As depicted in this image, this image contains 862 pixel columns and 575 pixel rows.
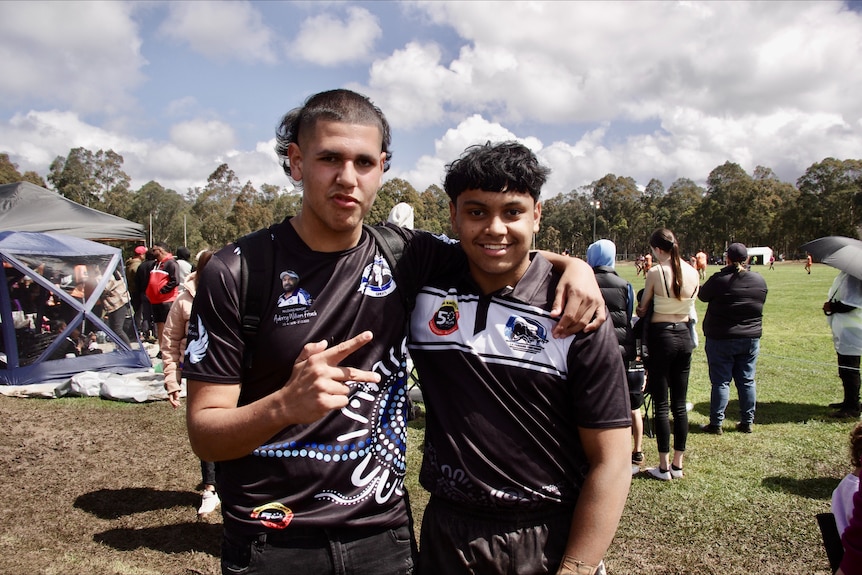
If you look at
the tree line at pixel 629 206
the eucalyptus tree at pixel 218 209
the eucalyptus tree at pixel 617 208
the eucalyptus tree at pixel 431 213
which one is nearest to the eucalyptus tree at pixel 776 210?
the tree line at pixel 629 206

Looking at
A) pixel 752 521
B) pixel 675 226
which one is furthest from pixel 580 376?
pixel 675 226

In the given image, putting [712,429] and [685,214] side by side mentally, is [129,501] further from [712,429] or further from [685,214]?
[685,214]

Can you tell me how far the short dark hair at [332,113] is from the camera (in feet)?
6.10

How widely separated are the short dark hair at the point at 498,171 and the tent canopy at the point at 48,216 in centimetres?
1256

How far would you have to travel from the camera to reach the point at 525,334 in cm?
179

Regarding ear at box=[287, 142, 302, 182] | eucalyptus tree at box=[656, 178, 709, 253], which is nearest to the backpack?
ear at box=[287, 142, 302, 182]

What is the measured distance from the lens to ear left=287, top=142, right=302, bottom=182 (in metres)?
1.93

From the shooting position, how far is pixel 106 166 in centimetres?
6638

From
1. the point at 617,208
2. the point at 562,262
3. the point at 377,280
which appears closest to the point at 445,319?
the point at 377,280

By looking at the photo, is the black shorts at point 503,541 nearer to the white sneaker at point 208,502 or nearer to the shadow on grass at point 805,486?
the white sneaker at point 208,502

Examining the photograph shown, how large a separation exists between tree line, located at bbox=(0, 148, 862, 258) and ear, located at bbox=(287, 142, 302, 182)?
50.1 meters

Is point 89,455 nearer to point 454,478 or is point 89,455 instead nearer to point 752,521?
point 454,478

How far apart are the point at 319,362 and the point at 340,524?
61 centimetres

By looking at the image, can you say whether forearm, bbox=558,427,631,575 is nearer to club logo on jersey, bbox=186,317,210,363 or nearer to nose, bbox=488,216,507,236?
nose, bbox=488,216,507,236
